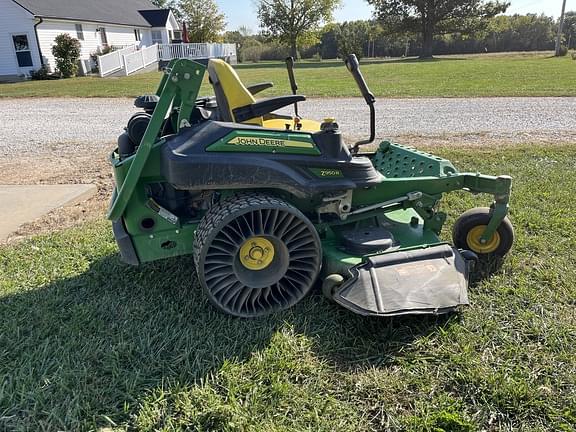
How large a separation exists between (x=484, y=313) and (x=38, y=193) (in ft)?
14.3

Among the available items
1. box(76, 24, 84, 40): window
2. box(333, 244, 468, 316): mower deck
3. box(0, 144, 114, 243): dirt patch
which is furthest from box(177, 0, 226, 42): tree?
box(333, 244, 468, 316): mower deck

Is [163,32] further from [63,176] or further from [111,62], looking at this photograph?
[63,176]

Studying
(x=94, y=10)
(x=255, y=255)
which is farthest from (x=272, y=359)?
(x=94, y=10)

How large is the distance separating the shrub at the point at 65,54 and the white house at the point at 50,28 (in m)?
0.59

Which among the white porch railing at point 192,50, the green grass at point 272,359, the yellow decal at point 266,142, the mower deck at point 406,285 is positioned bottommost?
the green grass at point 272,359

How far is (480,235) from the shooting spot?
318 cm

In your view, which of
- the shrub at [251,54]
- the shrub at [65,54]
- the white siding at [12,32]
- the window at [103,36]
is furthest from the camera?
the shrub at [251,54]

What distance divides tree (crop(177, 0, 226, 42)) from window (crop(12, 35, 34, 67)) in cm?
2006

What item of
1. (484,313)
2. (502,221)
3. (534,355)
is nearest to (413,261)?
(484,313)

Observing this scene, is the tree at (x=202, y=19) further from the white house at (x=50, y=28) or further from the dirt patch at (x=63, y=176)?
the dirt patch at (x=63, y=176)

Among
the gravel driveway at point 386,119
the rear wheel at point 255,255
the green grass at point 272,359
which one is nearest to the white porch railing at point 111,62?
A: the gravel driveway at point 386,119

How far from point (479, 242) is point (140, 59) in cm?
2452

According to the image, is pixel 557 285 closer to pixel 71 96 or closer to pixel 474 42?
pixel 71 96

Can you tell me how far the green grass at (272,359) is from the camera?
6.49 ft
